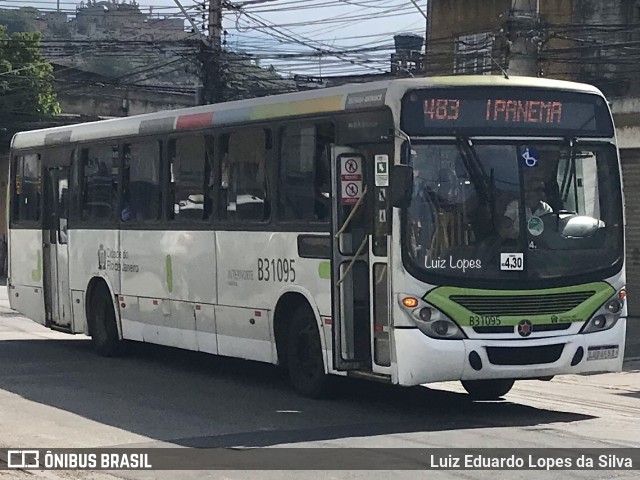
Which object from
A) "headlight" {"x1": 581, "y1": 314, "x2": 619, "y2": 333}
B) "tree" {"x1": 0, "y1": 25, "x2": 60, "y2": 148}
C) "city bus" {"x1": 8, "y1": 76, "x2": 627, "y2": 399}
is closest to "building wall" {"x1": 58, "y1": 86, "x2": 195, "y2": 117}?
"tree" {"x1": 0, "y1": 25, "x2": 60, "y2": 148}

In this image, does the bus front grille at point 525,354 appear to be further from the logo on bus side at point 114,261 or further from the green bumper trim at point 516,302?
the logo on bus side at point 114,261

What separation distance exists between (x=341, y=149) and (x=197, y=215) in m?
3.22

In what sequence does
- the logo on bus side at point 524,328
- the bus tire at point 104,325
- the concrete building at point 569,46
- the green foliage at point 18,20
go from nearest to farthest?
the logo on bus side at point 524,328 < the bus tire at point 104,325 < the concrete building at point 569,46 < the green foliage at point 18,20

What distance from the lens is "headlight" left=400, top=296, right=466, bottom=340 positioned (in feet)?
39.4

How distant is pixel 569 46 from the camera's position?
29.6 meters

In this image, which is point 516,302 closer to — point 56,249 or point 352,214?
point 352,214

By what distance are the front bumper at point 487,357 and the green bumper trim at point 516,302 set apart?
0.18m

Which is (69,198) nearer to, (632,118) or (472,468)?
(472,468)

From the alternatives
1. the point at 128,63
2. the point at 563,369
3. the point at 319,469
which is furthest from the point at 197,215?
the point at 128,63

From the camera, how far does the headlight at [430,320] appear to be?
39.4 feet

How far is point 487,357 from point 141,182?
645 cm

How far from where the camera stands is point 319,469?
971 centimetres

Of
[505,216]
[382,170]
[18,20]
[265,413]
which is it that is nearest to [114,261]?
[265,413]

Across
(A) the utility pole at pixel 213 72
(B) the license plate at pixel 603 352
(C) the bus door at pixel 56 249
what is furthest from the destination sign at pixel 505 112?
(A) the utility pole at pixel 213 72
